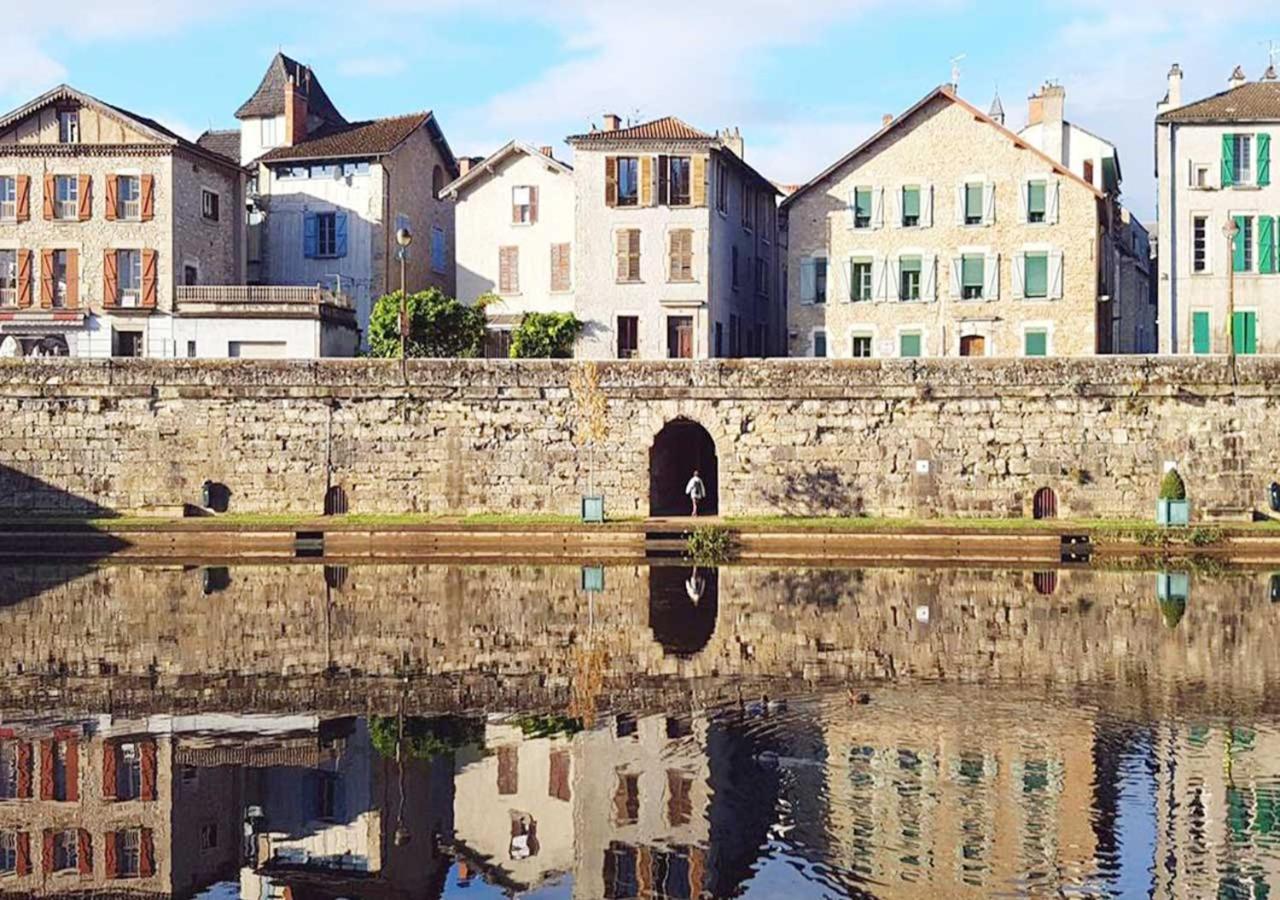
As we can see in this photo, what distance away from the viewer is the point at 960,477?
1740 inches

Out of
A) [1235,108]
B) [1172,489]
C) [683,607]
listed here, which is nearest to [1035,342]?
[1235,108]

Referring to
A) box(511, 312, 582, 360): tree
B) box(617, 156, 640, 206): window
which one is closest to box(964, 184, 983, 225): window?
box(617, 156, 640, 206): window

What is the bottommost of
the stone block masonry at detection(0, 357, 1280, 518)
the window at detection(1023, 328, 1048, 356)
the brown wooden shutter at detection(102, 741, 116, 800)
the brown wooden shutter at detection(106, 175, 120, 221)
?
the brown wooden shutter at detection(102, 741, 116, 800)

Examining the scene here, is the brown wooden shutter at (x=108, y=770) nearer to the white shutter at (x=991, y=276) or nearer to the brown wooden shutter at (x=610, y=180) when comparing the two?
the brown wooden shutter at (x=610, y=180)

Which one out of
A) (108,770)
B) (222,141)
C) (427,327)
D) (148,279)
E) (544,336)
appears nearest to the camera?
(108,770)

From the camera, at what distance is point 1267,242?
51406mm

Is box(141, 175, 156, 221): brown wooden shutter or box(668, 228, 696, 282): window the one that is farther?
box(141, 175, 156, 221): brown wooden shutter

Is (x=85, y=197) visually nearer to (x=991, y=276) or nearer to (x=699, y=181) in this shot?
(x=699, y=181)

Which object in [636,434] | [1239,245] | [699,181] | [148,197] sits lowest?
[636,434]

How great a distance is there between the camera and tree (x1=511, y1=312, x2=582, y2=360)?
54688 mm

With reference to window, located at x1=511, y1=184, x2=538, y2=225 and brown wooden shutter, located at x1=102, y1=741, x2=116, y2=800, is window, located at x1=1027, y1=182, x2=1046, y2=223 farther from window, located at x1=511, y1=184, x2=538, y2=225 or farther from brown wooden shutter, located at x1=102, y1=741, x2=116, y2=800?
brown wooden shutter, located at x1=102, y1=741, x2=116, y2=800

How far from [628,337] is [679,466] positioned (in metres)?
7.92

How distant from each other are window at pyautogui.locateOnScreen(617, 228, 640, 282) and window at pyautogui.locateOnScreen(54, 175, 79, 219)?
1916 centimetres

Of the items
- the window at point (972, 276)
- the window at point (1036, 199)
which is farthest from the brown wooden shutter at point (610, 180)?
the window at point (1036, 199)
